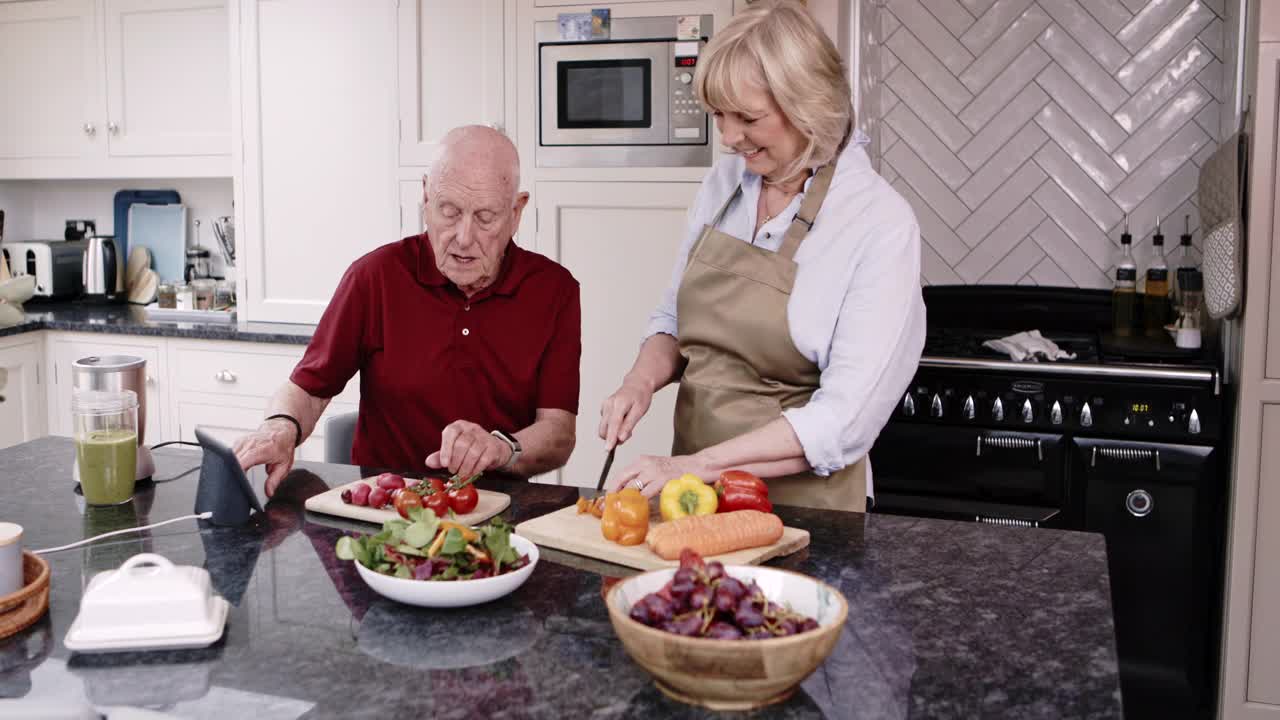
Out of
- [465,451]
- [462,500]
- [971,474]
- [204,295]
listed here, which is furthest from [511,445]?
[204,295]

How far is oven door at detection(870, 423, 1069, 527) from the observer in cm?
305

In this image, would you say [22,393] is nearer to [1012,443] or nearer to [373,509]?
[373,509]

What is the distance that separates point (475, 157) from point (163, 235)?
2957 mm

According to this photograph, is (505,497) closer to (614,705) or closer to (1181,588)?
(614,705)

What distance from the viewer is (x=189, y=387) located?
4012 millimetres

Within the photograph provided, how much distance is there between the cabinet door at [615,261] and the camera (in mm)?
3539

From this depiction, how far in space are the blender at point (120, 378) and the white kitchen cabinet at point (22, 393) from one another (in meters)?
2.36

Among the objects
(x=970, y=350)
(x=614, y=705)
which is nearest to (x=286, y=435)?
(x=614, y=705)

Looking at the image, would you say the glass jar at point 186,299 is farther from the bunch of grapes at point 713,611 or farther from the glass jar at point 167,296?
the bunch of grapes at point 713,611

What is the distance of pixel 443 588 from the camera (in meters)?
1.34

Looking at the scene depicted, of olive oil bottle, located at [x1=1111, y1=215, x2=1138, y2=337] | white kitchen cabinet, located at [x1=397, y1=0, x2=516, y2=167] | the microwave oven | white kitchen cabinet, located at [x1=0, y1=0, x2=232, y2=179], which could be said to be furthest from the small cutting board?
white kitchen cabinet, located at [x1=0, y1=0, x2=232, y2=179]

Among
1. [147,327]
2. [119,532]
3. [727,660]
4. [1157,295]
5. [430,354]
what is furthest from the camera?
[147,327]

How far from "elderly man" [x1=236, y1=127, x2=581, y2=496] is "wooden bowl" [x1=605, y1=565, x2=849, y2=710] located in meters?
1.11

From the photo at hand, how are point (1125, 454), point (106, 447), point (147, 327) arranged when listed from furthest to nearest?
point (147, 327), point (1125, 454), point (106, 447)
